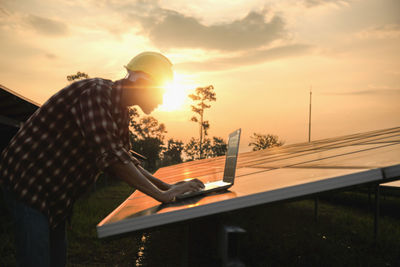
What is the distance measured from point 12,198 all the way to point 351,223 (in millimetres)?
7677

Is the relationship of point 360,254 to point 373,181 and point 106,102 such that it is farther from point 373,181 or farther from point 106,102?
→ point 106,102

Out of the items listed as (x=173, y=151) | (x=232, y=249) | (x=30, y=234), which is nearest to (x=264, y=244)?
(x=232, y=249)

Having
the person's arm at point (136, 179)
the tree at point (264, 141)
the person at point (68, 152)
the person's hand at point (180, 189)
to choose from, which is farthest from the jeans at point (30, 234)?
the tree at point (264, 141)

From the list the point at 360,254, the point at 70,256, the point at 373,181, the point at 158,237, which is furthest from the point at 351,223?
the point at 373,181

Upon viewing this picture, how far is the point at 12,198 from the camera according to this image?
165 cm

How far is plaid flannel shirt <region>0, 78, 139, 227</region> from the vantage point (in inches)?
60.9

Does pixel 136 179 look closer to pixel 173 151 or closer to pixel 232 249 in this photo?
pixel 232 249

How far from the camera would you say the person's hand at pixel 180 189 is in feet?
5.17

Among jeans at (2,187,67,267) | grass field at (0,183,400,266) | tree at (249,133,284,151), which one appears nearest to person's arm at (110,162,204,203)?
jeans at (2,187,67,267)

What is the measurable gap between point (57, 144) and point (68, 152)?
7cm

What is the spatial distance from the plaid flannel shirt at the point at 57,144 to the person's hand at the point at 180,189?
267mm

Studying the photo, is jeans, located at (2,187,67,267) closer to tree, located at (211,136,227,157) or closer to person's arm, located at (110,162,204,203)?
person's arm, located at (110,162,204,203)

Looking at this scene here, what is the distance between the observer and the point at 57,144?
5.35 feet

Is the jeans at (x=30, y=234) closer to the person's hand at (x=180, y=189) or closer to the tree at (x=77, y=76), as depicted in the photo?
the person's hand at (x=180, y=189)
